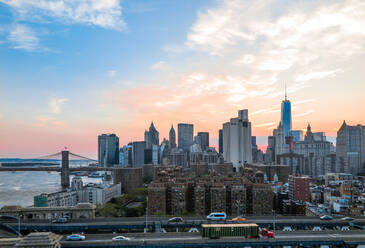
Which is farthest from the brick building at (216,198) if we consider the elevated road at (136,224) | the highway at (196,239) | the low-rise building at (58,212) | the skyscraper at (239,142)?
the skyscraper at (239,142)

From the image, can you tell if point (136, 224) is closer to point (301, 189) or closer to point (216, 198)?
point (216, 198)

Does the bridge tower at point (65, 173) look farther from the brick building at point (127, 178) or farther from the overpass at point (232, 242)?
the overpass at point (232, 242)

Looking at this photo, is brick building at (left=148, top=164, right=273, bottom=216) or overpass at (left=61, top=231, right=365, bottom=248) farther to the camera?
brick building at (left=148, top=164, right=273, bottom=216)

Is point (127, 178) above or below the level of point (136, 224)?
below

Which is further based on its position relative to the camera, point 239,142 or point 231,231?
point 239,142

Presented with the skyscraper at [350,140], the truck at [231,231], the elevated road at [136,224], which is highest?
the skyscraper at [350,140]

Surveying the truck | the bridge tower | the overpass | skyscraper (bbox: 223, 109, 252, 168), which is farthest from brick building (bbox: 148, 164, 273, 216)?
skyscraper (bbox: 223, 109, 252, 168)

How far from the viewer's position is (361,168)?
147 metres

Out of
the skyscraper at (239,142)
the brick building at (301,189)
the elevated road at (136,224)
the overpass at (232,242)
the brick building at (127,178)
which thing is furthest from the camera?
the skyscraper at (239,142)

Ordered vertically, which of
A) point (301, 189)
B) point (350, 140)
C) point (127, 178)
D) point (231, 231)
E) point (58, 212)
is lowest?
point (127, 178)

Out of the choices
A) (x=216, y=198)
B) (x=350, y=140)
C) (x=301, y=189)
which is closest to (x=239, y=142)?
(x=350, y=140)

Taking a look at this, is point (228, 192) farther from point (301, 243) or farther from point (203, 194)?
point (301, 243)

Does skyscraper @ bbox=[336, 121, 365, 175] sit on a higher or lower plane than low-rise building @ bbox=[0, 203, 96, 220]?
higher

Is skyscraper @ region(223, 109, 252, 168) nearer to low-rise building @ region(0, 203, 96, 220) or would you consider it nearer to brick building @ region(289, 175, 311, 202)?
brick building @ region(289, 175, 311, 202)
